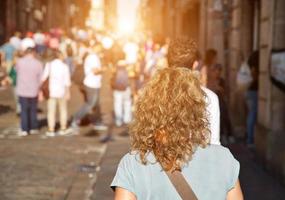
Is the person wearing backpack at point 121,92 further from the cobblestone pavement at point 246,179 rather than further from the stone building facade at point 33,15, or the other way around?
the stone building facade at point 33,15

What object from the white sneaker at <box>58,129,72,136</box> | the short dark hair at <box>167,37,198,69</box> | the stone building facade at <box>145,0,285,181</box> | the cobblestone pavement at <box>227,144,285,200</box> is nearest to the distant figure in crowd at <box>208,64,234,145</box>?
the stone building facade at <box>145,0,285,181</box>

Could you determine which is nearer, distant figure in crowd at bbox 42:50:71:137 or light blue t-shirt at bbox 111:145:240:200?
light blue t-shirt at bbox 111:145:240:200

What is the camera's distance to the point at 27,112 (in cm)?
1344

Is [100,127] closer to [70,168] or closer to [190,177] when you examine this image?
[70,168]

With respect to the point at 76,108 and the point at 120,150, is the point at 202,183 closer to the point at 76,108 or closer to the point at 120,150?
the point at 120,150

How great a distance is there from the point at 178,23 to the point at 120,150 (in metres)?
25.6

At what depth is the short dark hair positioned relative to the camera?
5.01m

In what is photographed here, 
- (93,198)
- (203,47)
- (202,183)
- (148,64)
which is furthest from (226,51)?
(202,183)

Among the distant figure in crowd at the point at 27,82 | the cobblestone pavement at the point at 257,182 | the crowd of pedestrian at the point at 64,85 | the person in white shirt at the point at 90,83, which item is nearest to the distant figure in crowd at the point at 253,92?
the cobblestone pavement at the point at 257,182

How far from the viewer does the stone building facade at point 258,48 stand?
9797 mm

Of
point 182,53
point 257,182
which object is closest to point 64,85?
point 257,182

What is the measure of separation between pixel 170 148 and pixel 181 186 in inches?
6.3

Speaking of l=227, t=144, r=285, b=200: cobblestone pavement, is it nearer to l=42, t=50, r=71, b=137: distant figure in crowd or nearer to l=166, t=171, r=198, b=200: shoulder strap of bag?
l=42, t=50, r=71, b=137: distant figure in crowd

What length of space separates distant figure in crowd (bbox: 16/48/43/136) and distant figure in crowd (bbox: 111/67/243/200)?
10332 millimetres
